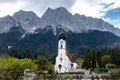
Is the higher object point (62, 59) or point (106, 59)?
point (62, 59)

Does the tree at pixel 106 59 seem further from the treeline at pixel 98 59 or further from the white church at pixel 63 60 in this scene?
the white church at pixel 63 60

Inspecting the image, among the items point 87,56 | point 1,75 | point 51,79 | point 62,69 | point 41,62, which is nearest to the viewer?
point 1,75

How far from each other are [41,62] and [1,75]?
3662cm

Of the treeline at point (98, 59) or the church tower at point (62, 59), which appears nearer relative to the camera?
the treeline at point (98, 59)

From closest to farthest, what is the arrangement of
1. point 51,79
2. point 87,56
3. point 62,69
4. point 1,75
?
point 1,75, point 51,79, point 87,56, point 62,69

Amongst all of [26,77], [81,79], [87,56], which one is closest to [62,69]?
[87,56]

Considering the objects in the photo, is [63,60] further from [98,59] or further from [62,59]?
[98,59]

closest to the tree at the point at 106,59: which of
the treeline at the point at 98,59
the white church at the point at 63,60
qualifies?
the treeline at the point at 98,59

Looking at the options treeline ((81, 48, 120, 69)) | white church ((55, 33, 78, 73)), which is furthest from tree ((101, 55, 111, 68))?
white church ((55, 33, 78, 73))

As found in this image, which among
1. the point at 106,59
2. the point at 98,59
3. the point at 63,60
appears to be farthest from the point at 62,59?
the point at 106,59

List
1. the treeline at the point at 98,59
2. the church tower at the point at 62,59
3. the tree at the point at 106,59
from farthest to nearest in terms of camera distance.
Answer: the church tower at the point at 62,59, the treeline at the point at 98,59, the tree at the point at 106,59

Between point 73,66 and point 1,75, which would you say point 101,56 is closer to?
point 73,66

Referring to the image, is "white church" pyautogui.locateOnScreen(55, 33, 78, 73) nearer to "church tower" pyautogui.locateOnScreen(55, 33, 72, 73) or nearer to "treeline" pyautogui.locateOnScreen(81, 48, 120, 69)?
"church tower" pyautogui.locateOnScreen(55, 33, 72, 73)

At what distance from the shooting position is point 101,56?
94.8 metres
